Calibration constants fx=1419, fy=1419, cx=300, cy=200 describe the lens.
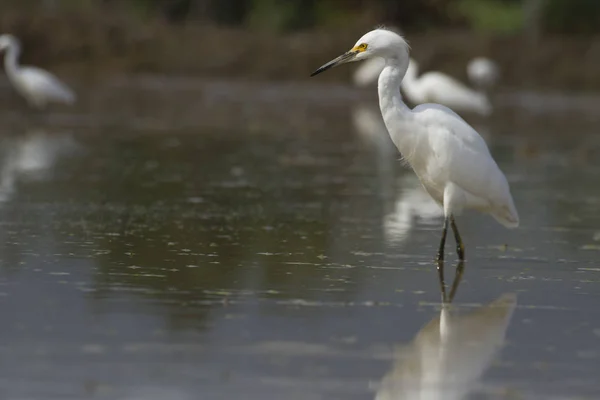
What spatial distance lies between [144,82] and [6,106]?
32.1 ft

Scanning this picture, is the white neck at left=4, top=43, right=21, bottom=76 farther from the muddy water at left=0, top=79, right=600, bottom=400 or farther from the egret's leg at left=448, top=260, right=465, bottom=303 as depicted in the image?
the egret's leg at left=448, top=260, right=465, bottom=303

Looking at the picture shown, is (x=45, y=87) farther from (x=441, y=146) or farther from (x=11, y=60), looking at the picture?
(x=441, y=146)

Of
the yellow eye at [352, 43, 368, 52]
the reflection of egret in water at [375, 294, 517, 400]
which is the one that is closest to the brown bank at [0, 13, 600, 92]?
the yellow eye at [352, 43, 368, 52]

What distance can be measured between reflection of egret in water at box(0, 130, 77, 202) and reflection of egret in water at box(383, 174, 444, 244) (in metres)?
3.44

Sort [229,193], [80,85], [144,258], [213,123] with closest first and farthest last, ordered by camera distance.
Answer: [144,258]
[229,193]
[213,123]
[80,85]

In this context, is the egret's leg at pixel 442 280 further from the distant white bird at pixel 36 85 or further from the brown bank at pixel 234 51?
the brown bank at pixel 234 51

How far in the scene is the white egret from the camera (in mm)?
9664

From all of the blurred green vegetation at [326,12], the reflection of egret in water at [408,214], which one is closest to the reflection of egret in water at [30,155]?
the reflection of egret in water at [408,214]

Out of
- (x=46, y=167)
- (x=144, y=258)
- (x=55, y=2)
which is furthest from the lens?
(x=55, y=2)

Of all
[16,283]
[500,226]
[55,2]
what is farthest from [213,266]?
[55,2]

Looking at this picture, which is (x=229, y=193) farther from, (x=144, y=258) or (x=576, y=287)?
(x=576, y=287)

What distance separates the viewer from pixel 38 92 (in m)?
26.2

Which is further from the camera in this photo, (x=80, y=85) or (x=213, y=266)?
(x=80, y=85)

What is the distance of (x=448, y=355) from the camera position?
256 inches
